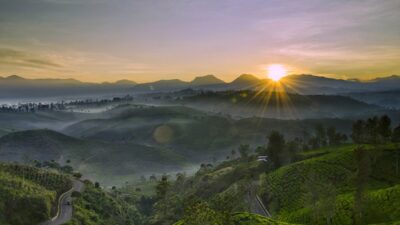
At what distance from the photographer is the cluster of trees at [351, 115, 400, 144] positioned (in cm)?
16738

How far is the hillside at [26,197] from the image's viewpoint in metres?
120

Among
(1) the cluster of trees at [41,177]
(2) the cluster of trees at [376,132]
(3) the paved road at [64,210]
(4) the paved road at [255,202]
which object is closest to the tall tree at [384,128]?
(2) the cluster of trees at [376,132]

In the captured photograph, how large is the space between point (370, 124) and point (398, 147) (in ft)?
72.1

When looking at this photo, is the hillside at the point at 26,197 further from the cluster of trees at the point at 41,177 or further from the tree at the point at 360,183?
the tree at the point at 360,183

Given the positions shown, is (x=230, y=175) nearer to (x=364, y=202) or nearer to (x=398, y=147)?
(x=398, y=147)

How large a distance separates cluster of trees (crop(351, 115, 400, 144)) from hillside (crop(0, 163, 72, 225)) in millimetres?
138218

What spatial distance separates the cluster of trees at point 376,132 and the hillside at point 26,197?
138m

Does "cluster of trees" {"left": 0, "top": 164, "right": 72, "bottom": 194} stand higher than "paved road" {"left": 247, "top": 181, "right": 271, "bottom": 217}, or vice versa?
"cluster of trees" {"left": 0, "top": 164, "right": 72, "bottom": 194}

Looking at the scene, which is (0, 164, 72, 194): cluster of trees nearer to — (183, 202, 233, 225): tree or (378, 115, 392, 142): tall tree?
(183, 202, 233, 225): tree

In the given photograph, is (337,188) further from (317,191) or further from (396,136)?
(396,136)

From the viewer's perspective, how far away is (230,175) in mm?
192750

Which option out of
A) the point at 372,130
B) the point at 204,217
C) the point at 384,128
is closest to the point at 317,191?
the point at 204,217

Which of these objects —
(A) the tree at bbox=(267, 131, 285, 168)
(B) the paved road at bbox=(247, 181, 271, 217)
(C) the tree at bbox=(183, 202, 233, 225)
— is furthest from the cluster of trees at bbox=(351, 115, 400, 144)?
(C) the tree at bbox=(183, 202, 233, 225)

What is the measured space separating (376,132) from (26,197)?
14404cm
